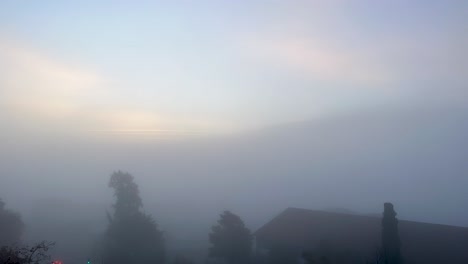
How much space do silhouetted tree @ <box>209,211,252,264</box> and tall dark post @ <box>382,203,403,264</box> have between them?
39.8 ft

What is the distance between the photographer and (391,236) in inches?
1588

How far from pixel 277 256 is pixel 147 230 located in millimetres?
12399

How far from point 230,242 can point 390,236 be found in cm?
1389

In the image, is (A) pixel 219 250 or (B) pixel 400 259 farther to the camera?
(A) pixel 219 250

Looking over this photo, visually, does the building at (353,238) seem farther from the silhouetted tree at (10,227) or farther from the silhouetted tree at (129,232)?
the silhouetted tree at (10,227)

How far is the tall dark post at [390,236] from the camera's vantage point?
126 feet

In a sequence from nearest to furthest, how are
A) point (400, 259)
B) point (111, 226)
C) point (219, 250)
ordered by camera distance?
point (400, 259)
point (219, 250)
point (111, 226)

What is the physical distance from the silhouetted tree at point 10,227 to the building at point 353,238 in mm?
26081

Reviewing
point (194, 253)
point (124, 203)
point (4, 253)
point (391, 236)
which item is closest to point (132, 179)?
point (124, 203)

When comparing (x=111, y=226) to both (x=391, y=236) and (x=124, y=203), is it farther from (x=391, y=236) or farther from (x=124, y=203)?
(x=391, y=236)

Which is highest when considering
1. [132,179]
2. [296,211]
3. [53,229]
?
[132,179]

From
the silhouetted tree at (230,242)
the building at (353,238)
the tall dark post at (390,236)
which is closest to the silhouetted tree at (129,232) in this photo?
the silhouetted tree at (230,242)

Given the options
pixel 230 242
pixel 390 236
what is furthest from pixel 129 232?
pixel 390 236

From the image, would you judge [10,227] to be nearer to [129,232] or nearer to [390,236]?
[129,232]
